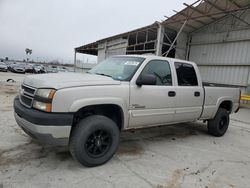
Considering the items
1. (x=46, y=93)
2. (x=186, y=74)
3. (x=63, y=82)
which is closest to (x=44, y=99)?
(x=46, y=93)

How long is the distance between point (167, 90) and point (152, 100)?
45 centimetres

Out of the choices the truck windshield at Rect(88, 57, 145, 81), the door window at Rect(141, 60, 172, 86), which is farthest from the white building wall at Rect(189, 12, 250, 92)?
the truck windshield at Rect(88, 57, 145, 81)

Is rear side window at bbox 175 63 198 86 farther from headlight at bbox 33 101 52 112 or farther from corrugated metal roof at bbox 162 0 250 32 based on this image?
corrugated metal roof at bbox 162 0 250 32

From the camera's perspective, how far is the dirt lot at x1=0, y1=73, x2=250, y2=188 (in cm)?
289

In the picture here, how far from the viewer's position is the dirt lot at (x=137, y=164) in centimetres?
289

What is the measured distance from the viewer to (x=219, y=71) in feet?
45.3

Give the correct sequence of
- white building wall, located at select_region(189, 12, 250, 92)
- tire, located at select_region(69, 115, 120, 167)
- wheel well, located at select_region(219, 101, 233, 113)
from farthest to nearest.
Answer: white building wall, located at select_region(189, 12, 250, 92) → wheel well, located at select_region(219, 101, 233, 113) → tire, located at select_region(69, 115, 120, 167)

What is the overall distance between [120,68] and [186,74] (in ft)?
5.24

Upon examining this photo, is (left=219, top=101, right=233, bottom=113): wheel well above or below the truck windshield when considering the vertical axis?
below

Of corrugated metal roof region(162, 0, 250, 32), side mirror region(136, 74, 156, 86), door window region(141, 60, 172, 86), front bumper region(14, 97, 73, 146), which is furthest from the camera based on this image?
corrugated metal roof region(162, 0, 250, 32)

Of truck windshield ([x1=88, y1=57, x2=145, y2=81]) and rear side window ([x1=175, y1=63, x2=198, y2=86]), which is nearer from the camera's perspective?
truck windshield ([x1=88, y1=57, x2=145, y2=81])

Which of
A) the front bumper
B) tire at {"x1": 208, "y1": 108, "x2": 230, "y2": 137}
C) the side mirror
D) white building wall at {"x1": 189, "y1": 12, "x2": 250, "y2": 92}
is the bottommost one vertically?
tire at {"x1": 208, "y1": 108, "x2": 230, "y2": 137}

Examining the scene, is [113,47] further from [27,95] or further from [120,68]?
[27,95]

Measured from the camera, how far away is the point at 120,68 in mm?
3992
